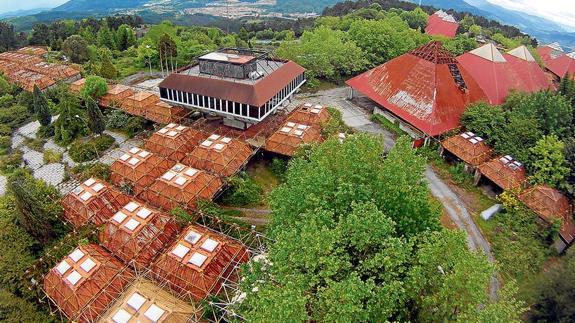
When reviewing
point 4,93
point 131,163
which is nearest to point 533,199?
point 131,163

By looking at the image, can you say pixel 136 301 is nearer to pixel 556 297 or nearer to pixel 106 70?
pixel 556 297

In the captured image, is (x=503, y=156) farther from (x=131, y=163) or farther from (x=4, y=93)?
(x=4, y=93)

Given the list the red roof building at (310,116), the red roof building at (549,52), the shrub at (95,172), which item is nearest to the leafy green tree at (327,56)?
the red roof building at (310,116)

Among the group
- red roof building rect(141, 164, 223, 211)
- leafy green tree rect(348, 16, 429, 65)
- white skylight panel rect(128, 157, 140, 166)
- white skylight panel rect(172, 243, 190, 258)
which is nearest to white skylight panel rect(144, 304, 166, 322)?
white skylight panel rect(172, 243, 190, 258)

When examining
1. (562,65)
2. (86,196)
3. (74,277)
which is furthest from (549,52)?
(74,277)

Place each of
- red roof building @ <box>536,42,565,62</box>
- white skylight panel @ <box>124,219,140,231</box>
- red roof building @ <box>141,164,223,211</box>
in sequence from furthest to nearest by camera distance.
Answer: red roof building @ <box>536,42,565,62</box> < red roof building @ <box>141,164,223,211</box> < white skylight panel @ <box>124,219,140,231</box>

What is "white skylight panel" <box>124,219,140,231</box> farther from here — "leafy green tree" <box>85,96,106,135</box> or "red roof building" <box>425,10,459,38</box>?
"red roof building" <box>425,10,459,38</box>
